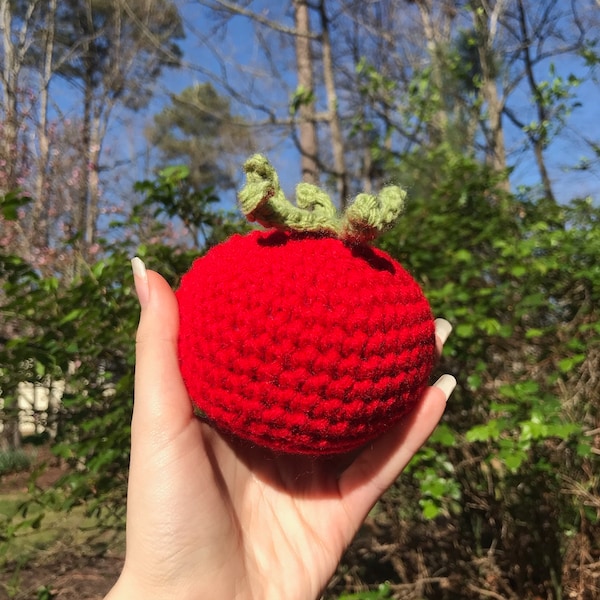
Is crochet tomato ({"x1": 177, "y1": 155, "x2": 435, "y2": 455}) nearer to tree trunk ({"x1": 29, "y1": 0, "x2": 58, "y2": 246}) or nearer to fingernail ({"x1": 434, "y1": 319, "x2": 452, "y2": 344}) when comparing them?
fingernail ({"x1": 434, "y1": 319, "x2": 452, "y2": 344})

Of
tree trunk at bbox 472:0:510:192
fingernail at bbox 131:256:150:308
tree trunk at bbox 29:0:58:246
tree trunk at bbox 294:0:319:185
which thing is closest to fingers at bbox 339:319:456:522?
fingernail at bbox 131:256:150:308

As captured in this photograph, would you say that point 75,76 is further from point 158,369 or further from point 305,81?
point 158,369

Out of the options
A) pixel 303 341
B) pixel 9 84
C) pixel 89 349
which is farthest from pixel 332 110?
pixel 9 84

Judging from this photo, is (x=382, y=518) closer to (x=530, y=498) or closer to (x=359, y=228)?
(x=530, y=498)

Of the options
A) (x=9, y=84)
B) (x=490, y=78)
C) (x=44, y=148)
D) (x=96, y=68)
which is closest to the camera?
(x=490, y=78)

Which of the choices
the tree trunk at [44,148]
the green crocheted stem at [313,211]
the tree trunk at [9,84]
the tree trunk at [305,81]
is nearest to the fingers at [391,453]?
the green crocheted stem at [313,211]

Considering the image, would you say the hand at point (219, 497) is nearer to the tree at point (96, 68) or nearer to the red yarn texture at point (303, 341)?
the red yarn texture at point (303, 341)

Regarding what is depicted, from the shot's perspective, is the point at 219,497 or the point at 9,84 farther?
the point at 9,84
